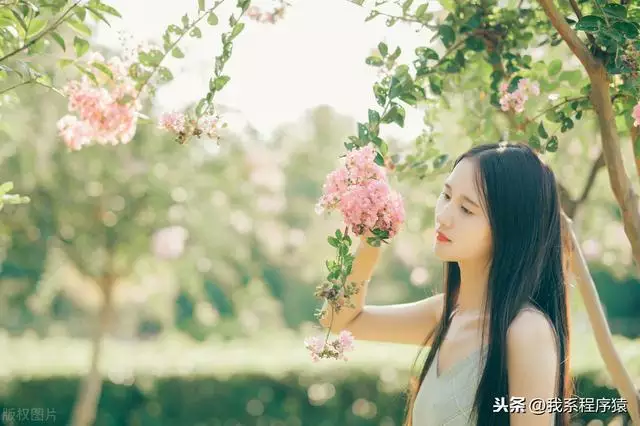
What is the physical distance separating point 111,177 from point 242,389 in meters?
2.13

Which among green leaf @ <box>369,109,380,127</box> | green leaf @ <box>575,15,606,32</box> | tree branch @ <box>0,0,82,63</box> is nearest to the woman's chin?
green leaf @ <box>369,109,380,127</box>

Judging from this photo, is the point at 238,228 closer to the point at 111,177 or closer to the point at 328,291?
the point at 111,177

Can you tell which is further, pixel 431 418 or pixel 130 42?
pixel 130 42

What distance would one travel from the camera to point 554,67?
8.73ft

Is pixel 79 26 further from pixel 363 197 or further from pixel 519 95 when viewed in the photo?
pixel 519 95

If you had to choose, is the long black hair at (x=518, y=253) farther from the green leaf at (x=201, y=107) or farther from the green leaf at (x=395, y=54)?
the green leaf at (x=201, y=107)

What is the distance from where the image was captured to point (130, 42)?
233cm

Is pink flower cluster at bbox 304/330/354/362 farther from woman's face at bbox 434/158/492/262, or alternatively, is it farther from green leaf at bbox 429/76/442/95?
green leaf at bbox 429/76/442/95

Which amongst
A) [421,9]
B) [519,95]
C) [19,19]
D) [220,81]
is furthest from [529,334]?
[19,19]

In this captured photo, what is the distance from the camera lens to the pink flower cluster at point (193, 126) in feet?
6.90

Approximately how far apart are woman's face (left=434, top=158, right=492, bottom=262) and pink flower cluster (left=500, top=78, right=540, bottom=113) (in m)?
0.74

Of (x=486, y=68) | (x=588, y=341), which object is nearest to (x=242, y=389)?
(x=588, y=341)

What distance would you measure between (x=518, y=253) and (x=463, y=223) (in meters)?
0.13

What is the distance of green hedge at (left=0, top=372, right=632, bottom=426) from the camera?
7.45 meters
